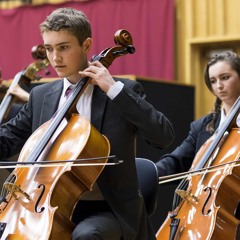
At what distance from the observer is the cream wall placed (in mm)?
4980

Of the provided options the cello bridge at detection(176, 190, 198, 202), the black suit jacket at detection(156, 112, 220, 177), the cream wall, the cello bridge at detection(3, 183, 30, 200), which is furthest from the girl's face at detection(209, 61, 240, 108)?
the cream wall

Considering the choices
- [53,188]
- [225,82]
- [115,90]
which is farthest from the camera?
[225,82]

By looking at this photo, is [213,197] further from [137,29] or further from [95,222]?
[137,29]

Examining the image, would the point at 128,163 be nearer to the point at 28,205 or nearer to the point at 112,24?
the point at 28,205

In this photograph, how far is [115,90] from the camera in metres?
1.99

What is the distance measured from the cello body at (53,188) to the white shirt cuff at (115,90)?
0.12 m

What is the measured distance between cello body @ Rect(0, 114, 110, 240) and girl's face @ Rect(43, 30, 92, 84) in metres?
0.18

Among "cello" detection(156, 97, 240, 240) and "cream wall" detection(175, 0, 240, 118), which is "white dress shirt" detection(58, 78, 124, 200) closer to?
"cello" detection(156, 97, 240, 240)

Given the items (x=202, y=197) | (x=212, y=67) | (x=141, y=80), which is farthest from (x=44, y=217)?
Answer: (x=141, y=80)

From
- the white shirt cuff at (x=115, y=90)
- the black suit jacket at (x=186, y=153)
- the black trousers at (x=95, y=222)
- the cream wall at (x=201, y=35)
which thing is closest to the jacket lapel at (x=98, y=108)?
the white shirt cuff at (x=115, y=90)

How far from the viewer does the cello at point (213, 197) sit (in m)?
2.24

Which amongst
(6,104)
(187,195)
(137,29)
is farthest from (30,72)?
(137,29)

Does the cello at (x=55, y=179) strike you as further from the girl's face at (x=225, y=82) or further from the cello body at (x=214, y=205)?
the girl's face at (x=225, y=82)

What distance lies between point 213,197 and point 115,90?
1.97 ft
